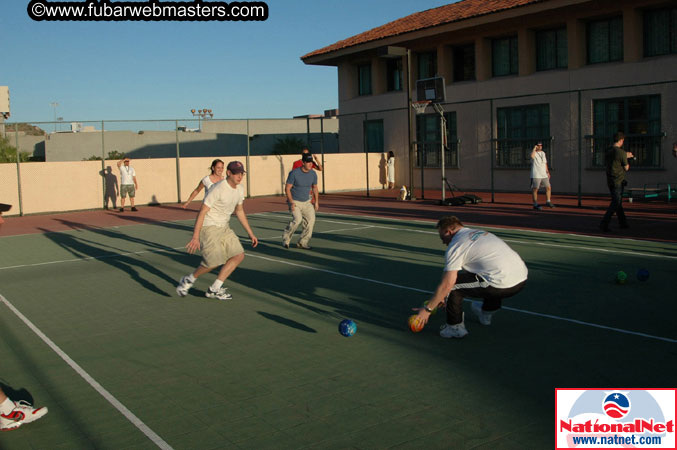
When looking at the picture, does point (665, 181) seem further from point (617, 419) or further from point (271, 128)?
point (271, 128)

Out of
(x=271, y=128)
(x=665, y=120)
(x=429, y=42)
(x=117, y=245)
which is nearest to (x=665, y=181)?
(x=665, y=120)

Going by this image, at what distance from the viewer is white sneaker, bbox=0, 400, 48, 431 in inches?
196

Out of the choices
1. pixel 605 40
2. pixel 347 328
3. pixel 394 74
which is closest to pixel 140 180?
pixel 394 74

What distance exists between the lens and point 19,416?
5.04m

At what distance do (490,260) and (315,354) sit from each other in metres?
1.95

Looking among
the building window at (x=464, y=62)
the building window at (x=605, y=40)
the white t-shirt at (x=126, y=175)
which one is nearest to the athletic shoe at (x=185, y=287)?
the white t-shirt at (x=126, y=175)

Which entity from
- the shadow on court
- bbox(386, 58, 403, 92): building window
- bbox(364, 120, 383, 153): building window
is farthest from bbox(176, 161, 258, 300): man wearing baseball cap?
bbox(364, 120, 383, 153): building window

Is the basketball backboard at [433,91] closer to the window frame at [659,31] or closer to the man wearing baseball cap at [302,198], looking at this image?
the window frame at [659,31]

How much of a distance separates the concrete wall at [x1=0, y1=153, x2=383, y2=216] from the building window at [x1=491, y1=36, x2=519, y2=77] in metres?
7.41

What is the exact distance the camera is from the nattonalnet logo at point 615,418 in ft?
14.9

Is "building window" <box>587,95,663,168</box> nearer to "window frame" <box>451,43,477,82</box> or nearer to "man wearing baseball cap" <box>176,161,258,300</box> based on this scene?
"window frame" <box>451,43,477,82</box>

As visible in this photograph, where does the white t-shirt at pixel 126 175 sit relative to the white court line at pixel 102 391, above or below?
above

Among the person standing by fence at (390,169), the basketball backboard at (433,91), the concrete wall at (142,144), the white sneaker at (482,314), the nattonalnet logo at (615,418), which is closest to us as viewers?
the nattonalnet logo at (615,418)

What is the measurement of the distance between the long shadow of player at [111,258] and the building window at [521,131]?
55.7 feet
